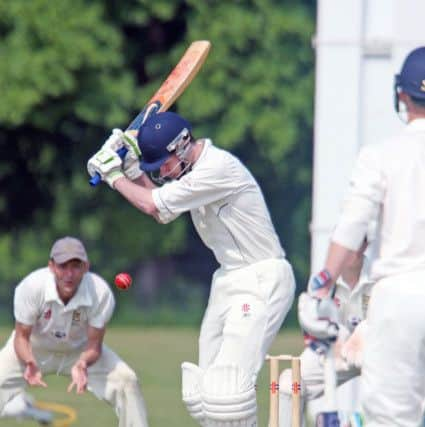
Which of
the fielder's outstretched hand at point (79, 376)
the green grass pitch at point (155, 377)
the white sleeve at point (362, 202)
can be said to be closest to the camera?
the white sleeve at point (362, 202)

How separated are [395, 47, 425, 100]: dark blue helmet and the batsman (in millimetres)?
1190

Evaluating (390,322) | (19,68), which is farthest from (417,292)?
(19,68)

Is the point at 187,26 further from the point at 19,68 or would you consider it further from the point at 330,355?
the point at 330,355

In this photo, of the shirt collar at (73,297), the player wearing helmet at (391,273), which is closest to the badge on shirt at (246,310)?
the shirt collar at (73,297)

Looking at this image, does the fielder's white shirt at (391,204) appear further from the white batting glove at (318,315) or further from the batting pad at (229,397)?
the batting pad at (229,397)

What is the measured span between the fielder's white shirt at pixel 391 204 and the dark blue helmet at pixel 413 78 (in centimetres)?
18

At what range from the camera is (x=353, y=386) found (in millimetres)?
7371

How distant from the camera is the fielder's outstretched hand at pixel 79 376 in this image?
246 inches

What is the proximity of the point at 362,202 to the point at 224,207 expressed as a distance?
1.41 metres

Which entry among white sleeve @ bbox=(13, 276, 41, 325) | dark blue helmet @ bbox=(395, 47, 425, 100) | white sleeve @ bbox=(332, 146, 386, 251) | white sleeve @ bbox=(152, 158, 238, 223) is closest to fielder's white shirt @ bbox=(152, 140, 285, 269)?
white sleeve @ bbox=(152, 158, 238, 223)

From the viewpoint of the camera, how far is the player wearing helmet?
4.36 metres

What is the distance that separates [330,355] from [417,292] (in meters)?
0.37

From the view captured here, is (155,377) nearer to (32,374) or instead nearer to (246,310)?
(32,374)

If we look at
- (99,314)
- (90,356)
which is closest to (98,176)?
(99,314)
